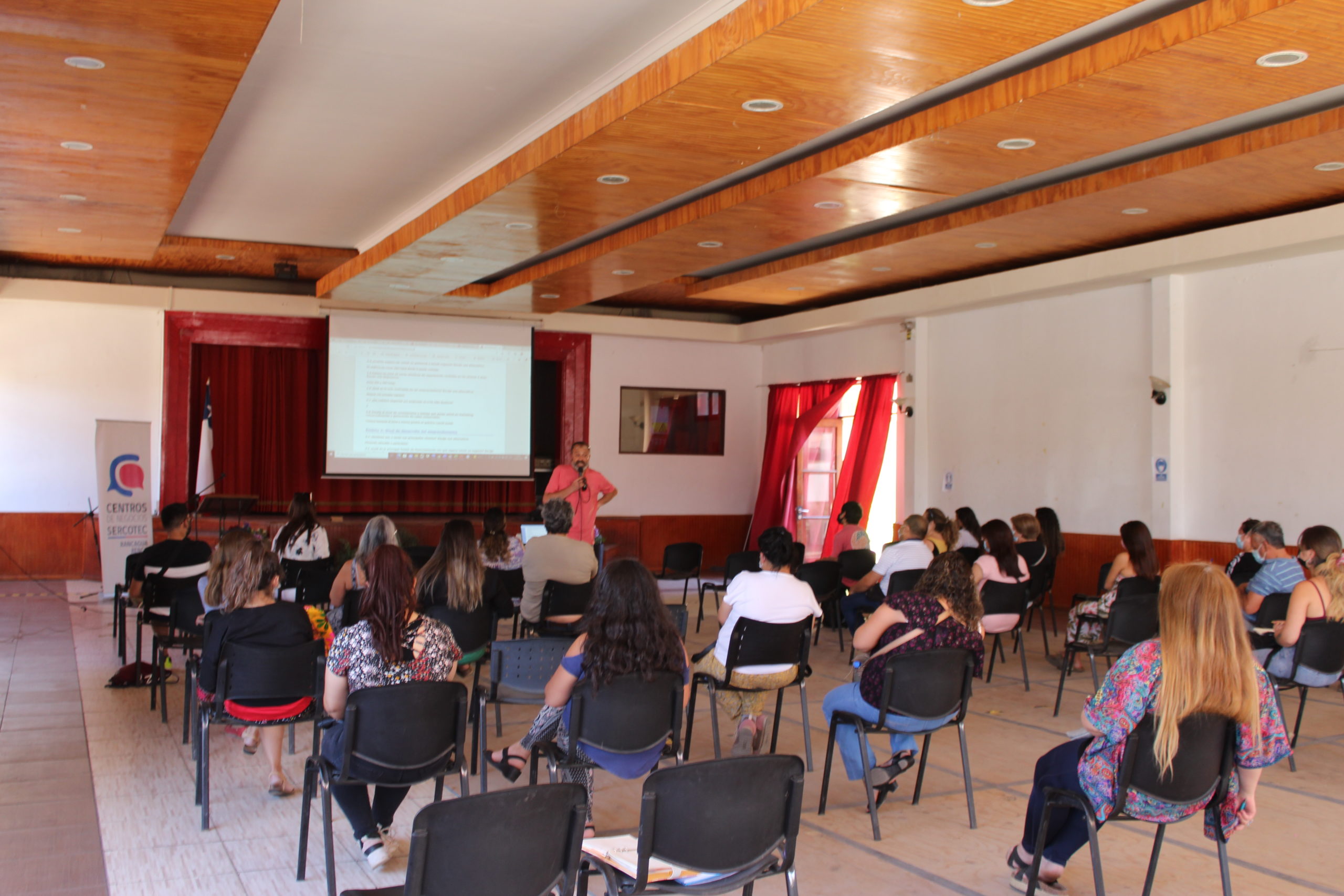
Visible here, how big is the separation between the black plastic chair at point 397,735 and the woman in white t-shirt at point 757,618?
4.91 feet

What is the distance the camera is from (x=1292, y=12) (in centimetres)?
370

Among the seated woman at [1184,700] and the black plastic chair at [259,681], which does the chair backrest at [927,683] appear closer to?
the seated woman at [1184,700]

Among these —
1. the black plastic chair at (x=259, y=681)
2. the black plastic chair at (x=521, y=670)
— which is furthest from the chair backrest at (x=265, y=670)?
the black plastic chair at (x=521, y=670)

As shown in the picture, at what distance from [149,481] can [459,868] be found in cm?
811

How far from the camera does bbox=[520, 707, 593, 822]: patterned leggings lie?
355cm

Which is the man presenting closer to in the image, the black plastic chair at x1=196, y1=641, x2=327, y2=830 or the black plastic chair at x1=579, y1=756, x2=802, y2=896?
the black plastic chair at x1=196, y1=641, x2=327, y2=830

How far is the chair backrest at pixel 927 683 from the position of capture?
3.85 meters

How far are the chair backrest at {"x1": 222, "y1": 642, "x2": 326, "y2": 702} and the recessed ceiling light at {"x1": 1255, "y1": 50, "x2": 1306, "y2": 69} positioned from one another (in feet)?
13.9

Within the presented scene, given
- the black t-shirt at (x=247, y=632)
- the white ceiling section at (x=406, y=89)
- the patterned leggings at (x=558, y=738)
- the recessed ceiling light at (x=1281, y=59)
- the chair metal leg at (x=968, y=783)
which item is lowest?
the chair metal leg at (x=968, y=783)

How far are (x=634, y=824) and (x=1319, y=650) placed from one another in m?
3.24

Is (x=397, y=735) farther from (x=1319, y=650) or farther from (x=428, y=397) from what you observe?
(x=428, y=397)

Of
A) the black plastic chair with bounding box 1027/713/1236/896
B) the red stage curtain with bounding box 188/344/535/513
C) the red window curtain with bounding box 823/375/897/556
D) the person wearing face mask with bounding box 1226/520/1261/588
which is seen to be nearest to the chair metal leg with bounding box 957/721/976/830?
the black plastic chair with bounding box 1027/713/1236/896

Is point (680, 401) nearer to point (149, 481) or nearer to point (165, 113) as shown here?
point (149, 481)

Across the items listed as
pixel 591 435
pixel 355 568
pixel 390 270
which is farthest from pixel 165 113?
pixel 591 435
